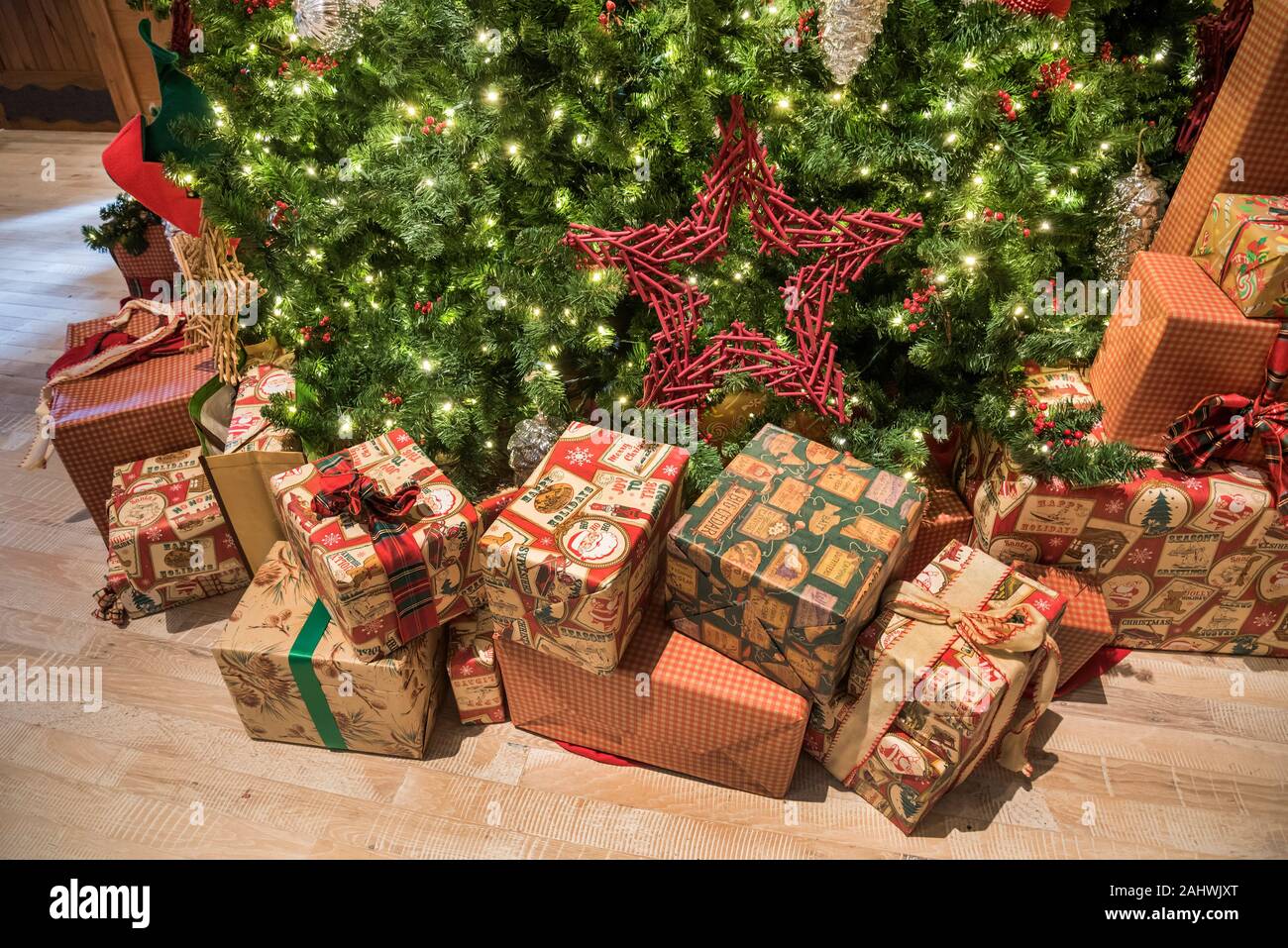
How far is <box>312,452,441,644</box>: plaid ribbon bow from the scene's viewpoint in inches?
63.1

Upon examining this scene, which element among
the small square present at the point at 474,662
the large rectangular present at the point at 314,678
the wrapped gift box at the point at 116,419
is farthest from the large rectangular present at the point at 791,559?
the wrapped gift box at the point at 116,419

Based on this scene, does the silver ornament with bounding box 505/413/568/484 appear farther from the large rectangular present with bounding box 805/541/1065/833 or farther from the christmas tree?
the large rectangular present with bounding box 805/541/1065/833

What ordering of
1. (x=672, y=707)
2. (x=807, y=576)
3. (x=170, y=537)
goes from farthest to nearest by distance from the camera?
1. (x=170, y=537)
2. (x=672, y=707)
3. (x=807, y=576)

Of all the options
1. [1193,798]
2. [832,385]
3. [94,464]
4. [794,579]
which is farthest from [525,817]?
[94,464]

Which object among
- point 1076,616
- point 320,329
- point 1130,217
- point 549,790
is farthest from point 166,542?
point 1130,217

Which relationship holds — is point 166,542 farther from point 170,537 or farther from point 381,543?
point 381,543

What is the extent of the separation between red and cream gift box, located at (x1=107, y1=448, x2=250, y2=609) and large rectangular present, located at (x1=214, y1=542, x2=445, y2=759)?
13.9 inches

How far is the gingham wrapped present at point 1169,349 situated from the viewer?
5.80 ft

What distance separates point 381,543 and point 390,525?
45mm

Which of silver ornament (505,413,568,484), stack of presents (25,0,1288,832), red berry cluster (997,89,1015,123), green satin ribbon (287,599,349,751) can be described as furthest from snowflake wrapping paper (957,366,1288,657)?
green satin ribbon (287,599,349,751)

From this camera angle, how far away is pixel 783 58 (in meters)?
1.77

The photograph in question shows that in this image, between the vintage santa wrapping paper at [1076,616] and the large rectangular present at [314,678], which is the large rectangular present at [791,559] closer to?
the vintage santa wrapping paper at [1076,616]

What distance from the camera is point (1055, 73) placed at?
1.89m

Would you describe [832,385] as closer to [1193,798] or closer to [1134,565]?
[1134,565]
